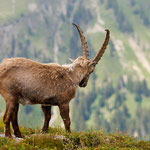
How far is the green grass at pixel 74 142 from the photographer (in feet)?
28.1

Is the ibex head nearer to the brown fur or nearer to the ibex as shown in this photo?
the ibex

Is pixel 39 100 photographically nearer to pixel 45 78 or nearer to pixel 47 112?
pixel 45 78

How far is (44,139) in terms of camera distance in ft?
31.7

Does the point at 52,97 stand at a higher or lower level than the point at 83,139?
higher

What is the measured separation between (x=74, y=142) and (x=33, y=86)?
2.57m

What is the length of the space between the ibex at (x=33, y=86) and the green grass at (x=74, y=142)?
1.09 m

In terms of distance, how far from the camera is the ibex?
10.5 metres

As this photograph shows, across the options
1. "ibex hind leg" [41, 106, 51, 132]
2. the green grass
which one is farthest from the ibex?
"ibex hind leg" [41, 106, 51, 132]

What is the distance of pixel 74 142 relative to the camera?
1001cm

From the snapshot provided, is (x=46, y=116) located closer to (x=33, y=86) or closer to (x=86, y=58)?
(x=33, y=86)

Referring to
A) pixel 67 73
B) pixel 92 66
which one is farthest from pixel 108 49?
pixel 67 73

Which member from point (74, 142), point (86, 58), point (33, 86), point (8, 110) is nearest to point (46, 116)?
point (33, 86)

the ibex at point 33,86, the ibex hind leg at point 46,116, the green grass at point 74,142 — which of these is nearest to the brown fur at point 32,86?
the ibex at point 33,86

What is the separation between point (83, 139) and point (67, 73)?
10.2 feet
